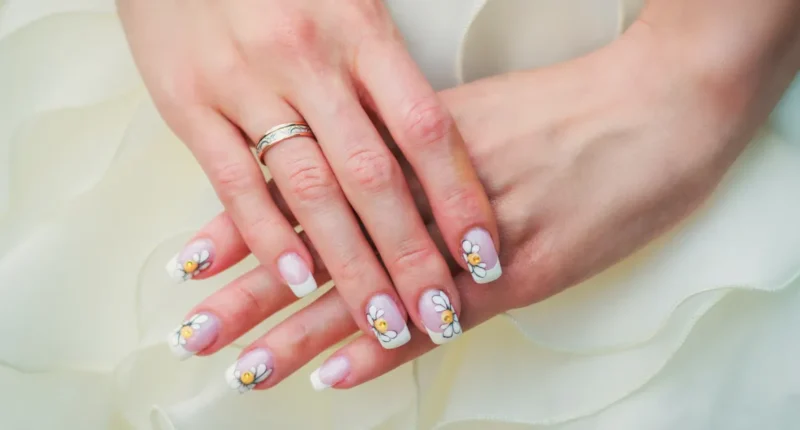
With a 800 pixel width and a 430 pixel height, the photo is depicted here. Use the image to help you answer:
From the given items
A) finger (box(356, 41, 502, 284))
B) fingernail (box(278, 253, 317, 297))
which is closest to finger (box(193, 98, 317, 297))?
fingernail (box(278, 253, 317, 297))

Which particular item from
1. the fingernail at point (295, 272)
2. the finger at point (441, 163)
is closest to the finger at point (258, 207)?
the fingernail at point (295, 272)

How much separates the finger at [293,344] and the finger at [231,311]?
2cm

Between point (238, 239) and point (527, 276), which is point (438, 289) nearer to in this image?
point (527, 276)

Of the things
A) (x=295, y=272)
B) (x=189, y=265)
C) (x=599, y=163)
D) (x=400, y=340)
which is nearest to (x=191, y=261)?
(x=189, y=265)

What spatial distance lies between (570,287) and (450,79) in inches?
9.5

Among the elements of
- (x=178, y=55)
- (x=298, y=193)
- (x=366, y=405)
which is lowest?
(x=366, y=405)

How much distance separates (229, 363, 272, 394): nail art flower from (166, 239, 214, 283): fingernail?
0.10m

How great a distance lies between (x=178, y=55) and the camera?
0.68m

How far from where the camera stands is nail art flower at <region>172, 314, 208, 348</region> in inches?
25.0

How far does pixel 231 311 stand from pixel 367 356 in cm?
13

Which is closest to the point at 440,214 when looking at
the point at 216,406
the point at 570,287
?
the point at 570,287

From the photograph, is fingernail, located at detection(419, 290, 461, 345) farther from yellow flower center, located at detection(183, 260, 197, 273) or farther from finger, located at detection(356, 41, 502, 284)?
yellow flower center, located at detection(183, 260, 197, 273)

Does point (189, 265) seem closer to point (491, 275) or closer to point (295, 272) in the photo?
point (295, 272)

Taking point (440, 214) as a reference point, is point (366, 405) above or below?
below
